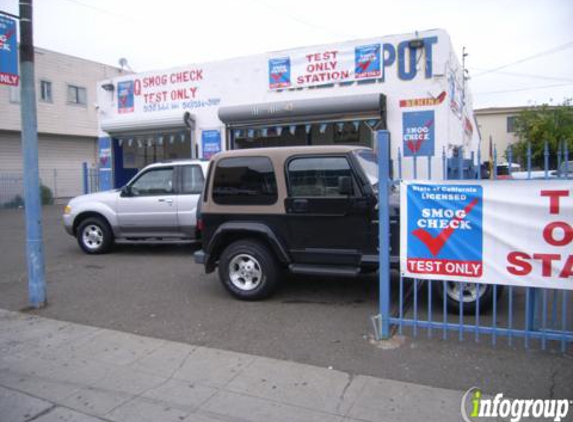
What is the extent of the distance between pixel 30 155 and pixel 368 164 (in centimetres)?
428

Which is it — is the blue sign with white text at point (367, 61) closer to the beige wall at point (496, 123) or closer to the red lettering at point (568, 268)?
the red lettering at point (568, 268)

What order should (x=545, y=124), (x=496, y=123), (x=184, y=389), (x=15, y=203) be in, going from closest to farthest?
(x=184, y=389) < (x=15, y=203) < (x=545, y=124) < (x=496, y=123)

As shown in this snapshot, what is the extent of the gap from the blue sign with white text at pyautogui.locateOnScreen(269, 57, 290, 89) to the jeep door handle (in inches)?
281

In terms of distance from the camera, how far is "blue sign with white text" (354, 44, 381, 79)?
441 inches

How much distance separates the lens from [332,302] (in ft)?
20.4

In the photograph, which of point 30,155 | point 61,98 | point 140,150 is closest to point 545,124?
point 140,150

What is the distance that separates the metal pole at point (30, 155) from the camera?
594cm

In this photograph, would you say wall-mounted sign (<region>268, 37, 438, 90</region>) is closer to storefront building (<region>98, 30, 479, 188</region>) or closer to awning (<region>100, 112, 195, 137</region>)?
storefront building (<region>98, 30, 479, 188</region>)

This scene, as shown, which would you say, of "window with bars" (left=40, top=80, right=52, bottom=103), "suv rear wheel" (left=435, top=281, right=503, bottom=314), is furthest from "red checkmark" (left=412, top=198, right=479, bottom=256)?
"window with bars" (left=40, top=80, right=52, bottom=103)

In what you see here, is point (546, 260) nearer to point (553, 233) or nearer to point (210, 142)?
point (553, 233)

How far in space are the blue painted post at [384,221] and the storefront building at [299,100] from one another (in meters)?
4.67

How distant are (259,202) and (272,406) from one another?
9.84 feet

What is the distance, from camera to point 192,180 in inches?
368

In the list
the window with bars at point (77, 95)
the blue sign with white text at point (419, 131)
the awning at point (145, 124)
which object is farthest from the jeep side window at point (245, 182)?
the window with bars at point (77, 95)
